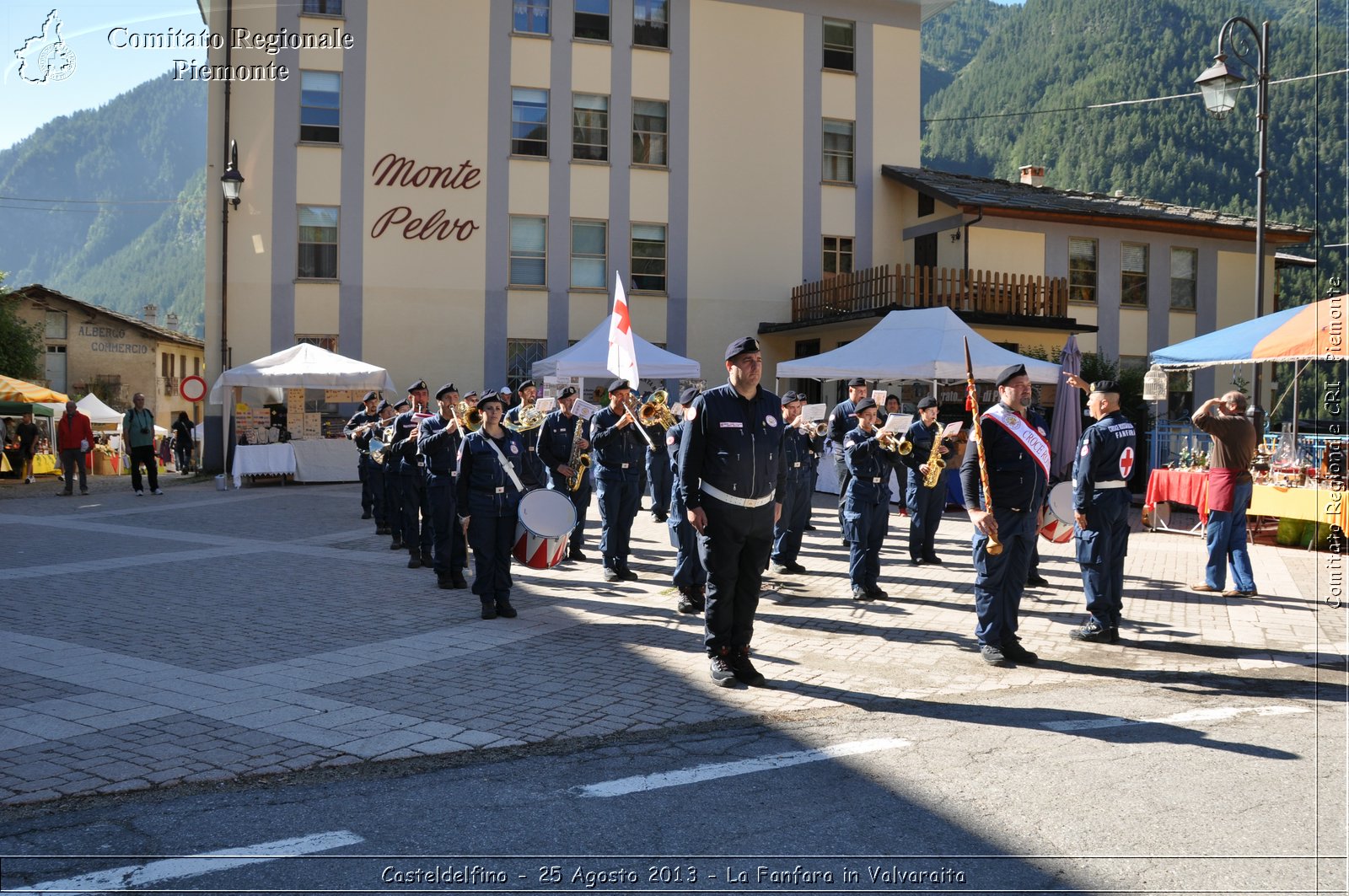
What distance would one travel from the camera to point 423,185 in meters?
28.3

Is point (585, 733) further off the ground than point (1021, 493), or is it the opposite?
point (1021, 493)

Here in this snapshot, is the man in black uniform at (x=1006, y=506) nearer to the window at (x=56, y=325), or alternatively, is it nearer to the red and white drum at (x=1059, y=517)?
the red and white drum at (x=1059, y=517)

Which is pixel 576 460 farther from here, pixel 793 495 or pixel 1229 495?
pixel 1229 495

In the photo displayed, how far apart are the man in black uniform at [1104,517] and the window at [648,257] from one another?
22355 millimetres

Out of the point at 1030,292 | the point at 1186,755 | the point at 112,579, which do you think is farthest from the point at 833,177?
the point at 1186,755

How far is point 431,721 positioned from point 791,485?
21.3 feet

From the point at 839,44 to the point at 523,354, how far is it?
13232mm

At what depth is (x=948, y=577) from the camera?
39.3 ft

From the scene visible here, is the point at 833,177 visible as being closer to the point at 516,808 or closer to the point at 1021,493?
the point at 1021,493

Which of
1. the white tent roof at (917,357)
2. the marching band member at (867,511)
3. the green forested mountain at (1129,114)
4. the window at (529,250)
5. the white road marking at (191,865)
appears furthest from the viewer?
the green forested mountain at (1129,114)

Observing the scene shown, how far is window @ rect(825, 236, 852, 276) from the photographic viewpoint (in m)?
31.6

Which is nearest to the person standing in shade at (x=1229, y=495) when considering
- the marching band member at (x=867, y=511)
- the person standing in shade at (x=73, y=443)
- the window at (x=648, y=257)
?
the marching band member at (x=867, y=511)

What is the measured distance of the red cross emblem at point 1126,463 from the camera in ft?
28.3

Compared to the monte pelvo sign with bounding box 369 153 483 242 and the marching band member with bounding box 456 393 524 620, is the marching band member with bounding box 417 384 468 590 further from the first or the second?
the monte pelvo sign with bounding box 369 153 483 242
